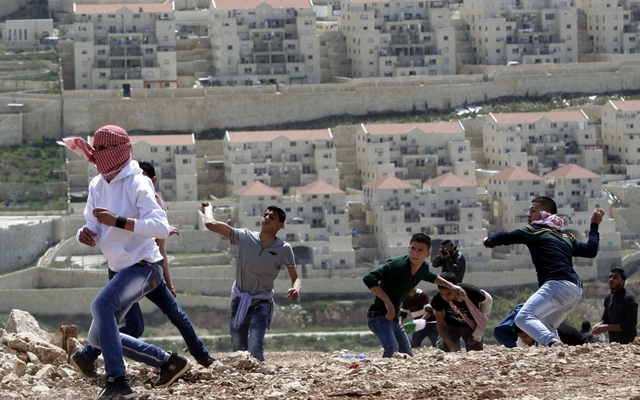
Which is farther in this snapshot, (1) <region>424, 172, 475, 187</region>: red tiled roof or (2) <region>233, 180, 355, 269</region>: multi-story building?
(1) <region>424, 172, 475, 187</region>: red tiled roof

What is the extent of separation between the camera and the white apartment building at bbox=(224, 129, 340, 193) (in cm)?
4750

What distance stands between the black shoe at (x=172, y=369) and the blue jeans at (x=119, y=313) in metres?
0.04

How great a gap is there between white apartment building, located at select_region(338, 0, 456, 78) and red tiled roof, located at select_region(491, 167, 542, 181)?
10.3 m

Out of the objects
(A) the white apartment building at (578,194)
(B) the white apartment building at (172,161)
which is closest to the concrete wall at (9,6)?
(B) the white apartment building at (172,161)

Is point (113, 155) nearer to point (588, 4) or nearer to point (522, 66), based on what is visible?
point (522, 66)

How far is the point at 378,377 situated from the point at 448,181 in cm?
3550

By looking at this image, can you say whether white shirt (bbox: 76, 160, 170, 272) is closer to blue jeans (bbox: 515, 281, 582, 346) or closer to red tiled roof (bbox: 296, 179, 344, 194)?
blue jeans (bbox: 515, 281, 582, 346)

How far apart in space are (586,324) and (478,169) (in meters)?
37.0

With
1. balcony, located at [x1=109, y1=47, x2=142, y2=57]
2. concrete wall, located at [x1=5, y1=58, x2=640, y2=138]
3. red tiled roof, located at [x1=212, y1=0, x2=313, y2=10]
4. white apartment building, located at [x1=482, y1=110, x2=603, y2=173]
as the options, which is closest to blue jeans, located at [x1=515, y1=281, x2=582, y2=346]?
white apartment building, located at [x1=482, y1=110, x2=603, y2=173]

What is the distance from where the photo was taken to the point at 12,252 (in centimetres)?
4166

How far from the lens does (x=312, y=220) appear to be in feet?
144

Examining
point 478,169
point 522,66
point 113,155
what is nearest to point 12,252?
point 478,169

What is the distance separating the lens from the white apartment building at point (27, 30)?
56938mm

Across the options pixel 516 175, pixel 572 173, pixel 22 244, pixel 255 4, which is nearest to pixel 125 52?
pixel 255 4
